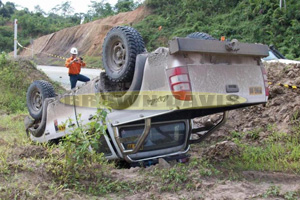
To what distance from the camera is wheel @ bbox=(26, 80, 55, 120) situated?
654 cm

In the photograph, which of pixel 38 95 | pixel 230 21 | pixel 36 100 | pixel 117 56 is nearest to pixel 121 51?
pixel 117 56

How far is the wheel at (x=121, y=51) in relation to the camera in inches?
173

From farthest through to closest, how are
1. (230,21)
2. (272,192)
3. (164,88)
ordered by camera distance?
1. (230,21)
2. (164,88)
3. (272,192)

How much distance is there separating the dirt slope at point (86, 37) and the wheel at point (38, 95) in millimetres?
22698

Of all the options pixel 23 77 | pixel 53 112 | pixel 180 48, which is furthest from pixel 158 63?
pixel 23 77

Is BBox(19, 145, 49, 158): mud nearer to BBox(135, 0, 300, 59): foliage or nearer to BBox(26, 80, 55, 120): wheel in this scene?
BBox(26, 80, 55, 120): wheel

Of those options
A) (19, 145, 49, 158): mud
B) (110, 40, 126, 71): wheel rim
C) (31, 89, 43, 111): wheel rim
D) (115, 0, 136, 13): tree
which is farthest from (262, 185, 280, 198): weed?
(115, 0, 136, 13): tree

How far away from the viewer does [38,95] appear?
6805 millimetres

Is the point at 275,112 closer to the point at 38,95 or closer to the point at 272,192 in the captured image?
the point at 272,192

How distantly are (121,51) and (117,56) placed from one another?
0.11 metres

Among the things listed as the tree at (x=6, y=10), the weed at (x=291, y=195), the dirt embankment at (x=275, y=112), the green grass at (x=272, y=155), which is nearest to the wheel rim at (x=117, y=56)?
the green grass at (x=272, y=155)

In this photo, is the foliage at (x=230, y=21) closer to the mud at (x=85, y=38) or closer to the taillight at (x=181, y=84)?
the mud at (x=85, y=38)

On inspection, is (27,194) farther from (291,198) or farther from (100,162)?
(291,198)

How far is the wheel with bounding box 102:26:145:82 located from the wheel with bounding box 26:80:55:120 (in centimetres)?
209
